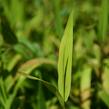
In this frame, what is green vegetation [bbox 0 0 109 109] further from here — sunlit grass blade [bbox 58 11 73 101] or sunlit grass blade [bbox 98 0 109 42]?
sunlit grass blade [bbox 58 11 73 101]

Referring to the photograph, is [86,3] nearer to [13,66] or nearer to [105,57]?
[105,57]

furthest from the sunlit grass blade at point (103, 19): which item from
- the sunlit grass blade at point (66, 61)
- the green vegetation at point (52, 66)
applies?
the sunlit grass blade at point (66, 61)

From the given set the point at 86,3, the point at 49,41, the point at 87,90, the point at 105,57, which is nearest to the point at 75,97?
the point at 87,90

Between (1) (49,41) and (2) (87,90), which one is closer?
(2) (87,90)

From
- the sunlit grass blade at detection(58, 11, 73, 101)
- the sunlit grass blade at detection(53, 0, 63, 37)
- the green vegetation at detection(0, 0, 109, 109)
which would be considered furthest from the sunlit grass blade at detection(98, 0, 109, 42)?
the sunlit grass blade at detection(58, 11, 73, 101)

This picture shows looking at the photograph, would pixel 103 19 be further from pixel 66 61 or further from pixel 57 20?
pixel 66 61

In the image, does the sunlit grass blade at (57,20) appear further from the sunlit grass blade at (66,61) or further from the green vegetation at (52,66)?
the sunlit grass blade at (66,61)

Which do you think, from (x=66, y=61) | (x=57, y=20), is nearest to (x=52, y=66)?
(x=57, y=20)

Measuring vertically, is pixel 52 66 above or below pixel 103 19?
below
